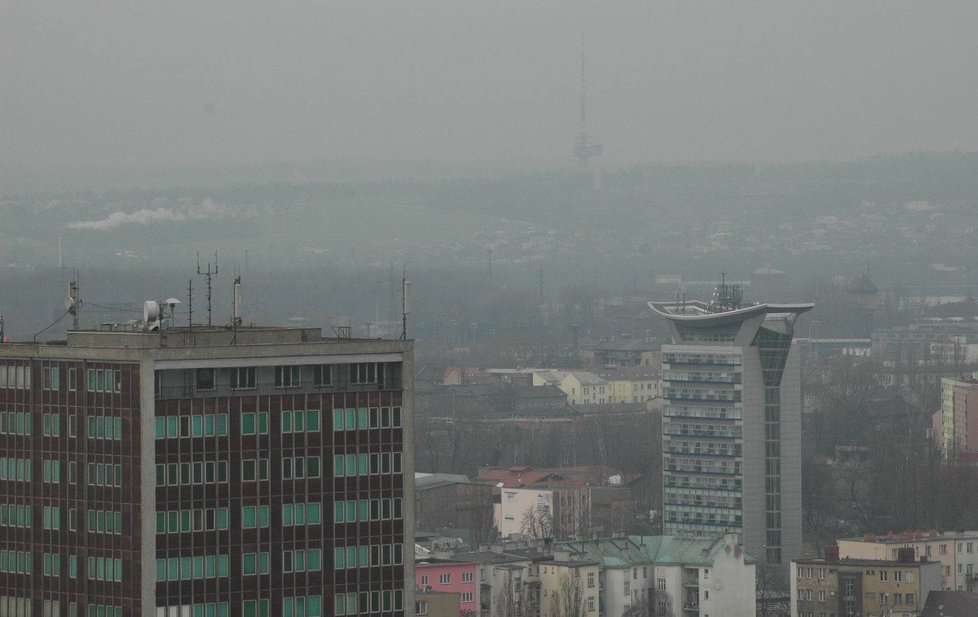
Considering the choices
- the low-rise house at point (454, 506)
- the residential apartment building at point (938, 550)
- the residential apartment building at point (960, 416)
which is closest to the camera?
the residential apartment building at point (938, 550)

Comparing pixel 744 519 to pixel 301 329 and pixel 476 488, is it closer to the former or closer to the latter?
pixel 476 488

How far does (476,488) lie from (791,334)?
41.7 feet

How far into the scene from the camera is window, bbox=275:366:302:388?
27812 mm

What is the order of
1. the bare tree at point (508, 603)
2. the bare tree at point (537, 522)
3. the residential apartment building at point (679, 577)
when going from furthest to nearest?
the bare tree at point (537, 522) < the residential apartment building at point (679, 577) < the bare tree at point (508, 603)

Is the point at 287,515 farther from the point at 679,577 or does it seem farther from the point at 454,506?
the point at 454,506

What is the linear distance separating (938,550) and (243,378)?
36967 mm

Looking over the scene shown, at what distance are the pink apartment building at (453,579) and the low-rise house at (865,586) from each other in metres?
8.76

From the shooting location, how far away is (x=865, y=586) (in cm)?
5600

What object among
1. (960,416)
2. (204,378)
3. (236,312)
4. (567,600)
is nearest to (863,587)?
(567,600)

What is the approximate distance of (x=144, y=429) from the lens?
26.7m

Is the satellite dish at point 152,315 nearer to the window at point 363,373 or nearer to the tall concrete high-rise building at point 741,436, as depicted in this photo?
the window at point 363,373

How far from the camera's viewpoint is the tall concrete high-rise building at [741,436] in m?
75.8

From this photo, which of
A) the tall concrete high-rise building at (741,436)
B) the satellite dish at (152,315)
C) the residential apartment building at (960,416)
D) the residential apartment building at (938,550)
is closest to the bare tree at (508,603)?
the residential apartment building at (938,550)

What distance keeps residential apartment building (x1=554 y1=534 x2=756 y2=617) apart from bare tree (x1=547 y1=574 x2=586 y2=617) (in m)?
1.52
